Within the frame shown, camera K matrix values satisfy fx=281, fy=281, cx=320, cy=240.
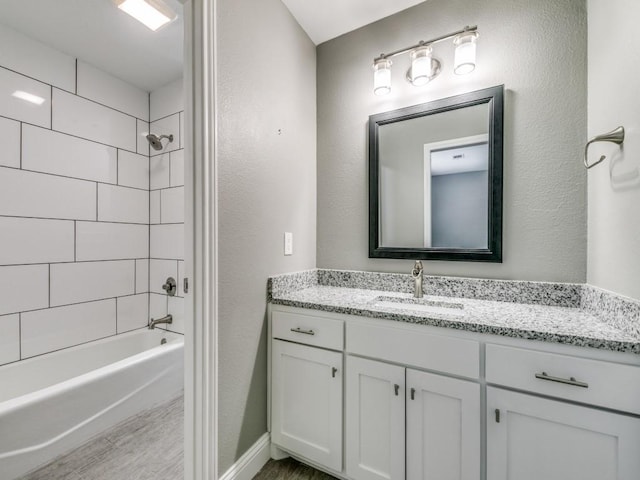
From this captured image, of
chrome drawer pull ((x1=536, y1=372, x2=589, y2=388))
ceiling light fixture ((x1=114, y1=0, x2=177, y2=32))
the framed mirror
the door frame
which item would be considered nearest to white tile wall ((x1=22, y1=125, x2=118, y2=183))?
ceiling light fixture ((x1=114, y1=0, x2=177, y2=32))

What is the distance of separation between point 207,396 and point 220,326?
27cm

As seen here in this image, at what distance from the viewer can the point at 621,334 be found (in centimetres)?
88

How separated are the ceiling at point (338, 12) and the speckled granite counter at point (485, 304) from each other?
5.04 feet

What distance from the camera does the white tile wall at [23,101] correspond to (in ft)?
5.62

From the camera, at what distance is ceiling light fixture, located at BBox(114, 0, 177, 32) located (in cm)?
138

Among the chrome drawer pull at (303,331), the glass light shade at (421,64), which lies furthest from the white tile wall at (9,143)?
the glass light shade at (421,64)

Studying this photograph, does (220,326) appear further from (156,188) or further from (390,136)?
(156,188)

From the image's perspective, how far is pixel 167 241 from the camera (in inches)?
92.8

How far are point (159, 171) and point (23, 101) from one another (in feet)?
2.79

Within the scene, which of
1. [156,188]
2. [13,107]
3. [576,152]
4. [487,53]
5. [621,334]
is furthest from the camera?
[156,188]

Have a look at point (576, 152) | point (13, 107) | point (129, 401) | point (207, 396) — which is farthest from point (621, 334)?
point (13, 107)

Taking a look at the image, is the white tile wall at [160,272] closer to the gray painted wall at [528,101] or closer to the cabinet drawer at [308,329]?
the cabinet drawer at [308,329]

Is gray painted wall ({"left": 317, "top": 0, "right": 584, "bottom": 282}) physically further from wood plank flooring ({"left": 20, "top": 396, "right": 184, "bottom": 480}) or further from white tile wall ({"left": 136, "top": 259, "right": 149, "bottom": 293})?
white tile wall ({"left": 136, "top": 259, "right": 149, "bottom": 293})

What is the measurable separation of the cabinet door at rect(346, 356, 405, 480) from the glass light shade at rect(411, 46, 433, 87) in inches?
57.6
